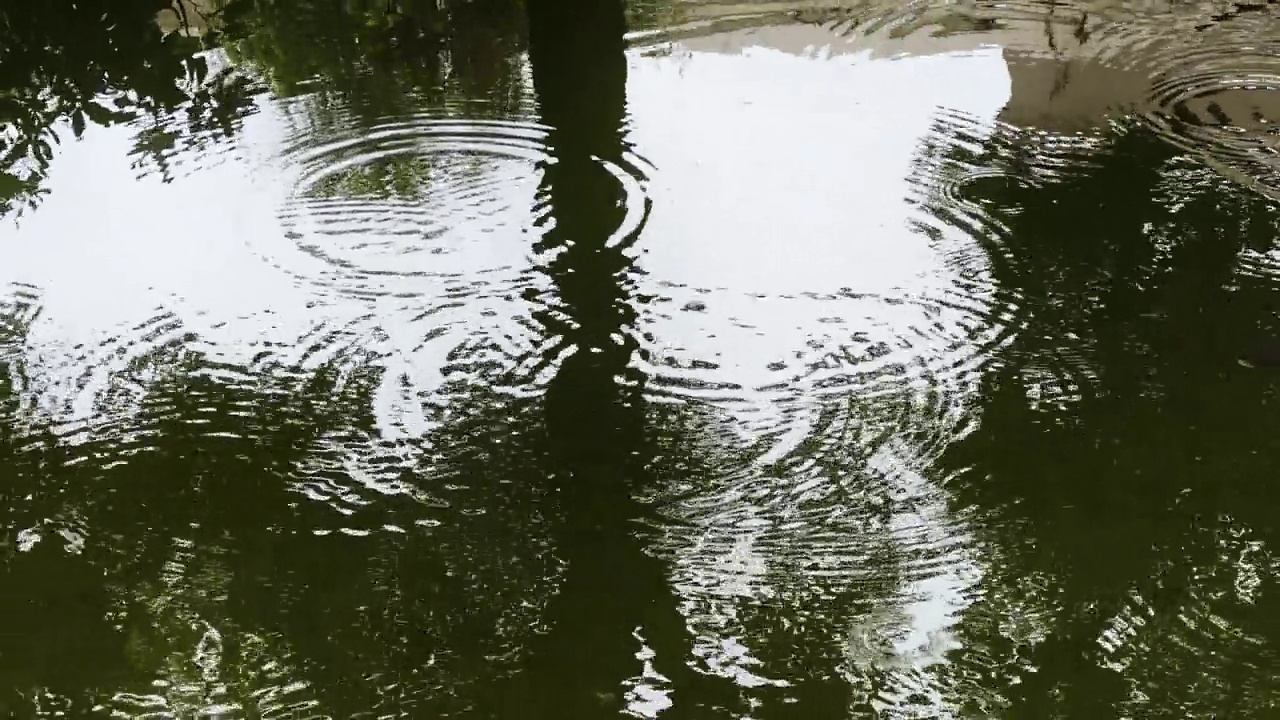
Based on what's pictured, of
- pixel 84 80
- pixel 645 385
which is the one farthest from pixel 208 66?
pixel 645 385

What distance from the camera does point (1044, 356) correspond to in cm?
190

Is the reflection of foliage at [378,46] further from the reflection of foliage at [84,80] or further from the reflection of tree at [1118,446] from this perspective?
the reflection of tree at [1118,446]

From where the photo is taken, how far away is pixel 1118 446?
5.63ft

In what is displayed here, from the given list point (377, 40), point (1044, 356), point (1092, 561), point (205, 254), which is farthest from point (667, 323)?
point (377, 40)

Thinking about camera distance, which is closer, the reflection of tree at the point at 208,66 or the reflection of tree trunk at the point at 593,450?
the reflection of tree trunk at the point at 593,450

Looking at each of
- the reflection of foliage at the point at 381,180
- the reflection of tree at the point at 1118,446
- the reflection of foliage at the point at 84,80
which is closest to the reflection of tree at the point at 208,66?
the reflection of foliage at the point at 84,80

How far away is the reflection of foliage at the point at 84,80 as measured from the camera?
2635mm

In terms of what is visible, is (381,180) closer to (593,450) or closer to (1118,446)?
(593,450)

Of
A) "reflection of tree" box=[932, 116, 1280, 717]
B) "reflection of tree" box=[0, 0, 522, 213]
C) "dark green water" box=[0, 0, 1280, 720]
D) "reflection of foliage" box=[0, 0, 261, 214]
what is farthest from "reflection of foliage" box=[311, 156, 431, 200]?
"reflection of tree" box=[932, 116, 1280, 717]

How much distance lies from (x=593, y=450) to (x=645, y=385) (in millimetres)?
195

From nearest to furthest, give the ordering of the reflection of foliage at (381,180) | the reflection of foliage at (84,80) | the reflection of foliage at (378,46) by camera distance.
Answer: the reflection of foliage at (381,180) → the reflection of foliage at (84,80) → the reflection of foliage at (378,46)

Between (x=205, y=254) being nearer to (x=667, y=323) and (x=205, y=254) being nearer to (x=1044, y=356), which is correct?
(x=667, y=323)

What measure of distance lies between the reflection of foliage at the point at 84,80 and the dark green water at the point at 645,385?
2cm

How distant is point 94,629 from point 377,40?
2.25 metres
